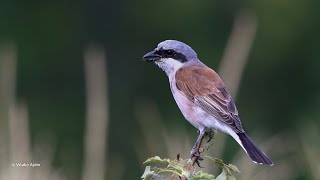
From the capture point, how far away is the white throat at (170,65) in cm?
615

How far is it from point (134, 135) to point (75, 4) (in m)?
6.91

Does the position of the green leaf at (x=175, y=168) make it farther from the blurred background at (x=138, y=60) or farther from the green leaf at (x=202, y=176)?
the blurred background at (x=138, y=60)

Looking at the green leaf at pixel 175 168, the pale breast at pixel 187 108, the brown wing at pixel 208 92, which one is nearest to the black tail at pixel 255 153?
the brown wing at pixel 208 92

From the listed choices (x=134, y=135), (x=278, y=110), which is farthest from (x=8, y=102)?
(x=278, y=110)

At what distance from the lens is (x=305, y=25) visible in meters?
18.1

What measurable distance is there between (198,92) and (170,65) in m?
0.31

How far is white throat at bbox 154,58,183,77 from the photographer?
615 centimetres

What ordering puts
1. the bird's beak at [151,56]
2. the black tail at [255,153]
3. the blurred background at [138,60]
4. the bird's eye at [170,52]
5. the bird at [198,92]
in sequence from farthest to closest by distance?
the blurred background at [138,60]
the bird's eye at [170,52]
the bird's beak at [151,56]
the bird at [198,92]
the black tail at [255,153]

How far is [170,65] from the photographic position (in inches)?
246

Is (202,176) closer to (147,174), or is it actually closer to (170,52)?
(147,174)

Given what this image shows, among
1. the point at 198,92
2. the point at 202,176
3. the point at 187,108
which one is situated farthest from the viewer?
the point at 198,92

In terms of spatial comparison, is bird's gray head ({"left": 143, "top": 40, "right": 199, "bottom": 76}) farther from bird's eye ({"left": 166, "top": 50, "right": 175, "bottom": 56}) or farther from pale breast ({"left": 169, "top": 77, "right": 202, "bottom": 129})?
pale breast ({"left": 169, "top": 77, "right": 202, "bottom": 129})

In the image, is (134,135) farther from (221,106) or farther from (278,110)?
(221,106)

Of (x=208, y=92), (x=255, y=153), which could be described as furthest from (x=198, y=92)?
(x=255, y=153)
